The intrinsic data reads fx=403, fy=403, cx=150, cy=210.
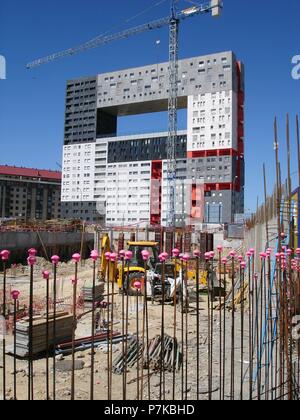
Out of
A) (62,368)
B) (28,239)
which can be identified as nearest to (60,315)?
(62,368)

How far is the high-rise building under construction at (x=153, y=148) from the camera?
57375 mm

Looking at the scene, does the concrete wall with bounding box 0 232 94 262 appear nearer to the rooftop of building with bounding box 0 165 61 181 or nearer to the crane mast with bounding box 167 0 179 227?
the crane mast with bounding box 167 0 179 227

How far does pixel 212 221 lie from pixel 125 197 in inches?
659

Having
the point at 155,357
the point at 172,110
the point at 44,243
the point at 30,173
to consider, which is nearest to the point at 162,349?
the point at 155,357

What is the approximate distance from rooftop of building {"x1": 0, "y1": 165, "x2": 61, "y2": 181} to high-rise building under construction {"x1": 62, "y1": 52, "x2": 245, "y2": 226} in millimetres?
11269

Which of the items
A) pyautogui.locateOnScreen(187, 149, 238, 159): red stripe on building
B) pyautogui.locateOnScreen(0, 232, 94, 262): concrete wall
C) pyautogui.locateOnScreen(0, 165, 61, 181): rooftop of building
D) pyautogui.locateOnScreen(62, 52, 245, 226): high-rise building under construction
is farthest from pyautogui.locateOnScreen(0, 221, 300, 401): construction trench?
pyautogui.locateOnScreen(0, 165, 61, 181): rooftop of building

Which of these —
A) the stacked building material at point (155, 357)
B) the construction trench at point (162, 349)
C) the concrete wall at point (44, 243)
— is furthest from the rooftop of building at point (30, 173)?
the stacked building material at point (155, 357)

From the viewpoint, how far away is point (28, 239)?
23.9 meters

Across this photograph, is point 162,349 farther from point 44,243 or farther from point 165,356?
point 44,243

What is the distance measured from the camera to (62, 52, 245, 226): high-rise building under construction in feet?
188

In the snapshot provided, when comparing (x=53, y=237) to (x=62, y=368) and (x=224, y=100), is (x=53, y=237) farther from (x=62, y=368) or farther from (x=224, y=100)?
(x=224, y=100)

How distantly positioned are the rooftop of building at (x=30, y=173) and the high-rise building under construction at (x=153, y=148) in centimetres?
1127

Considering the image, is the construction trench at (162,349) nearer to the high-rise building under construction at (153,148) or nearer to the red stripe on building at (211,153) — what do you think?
the high-rise building under construction at (153,148)
